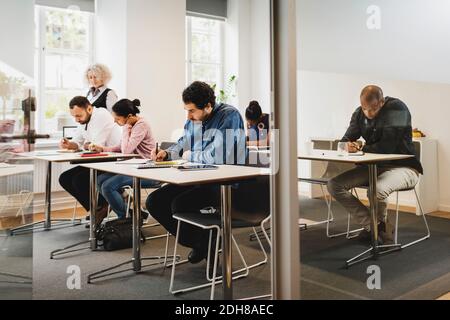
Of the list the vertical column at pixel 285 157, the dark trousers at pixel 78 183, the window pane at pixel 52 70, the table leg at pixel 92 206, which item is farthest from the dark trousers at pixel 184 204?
the window pane at pixel 52 70

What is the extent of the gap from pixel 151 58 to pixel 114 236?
2.07m

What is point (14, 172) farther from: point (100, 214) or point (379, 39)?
point (379, 39)

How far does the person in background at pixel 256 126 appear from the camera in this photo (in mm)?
2105

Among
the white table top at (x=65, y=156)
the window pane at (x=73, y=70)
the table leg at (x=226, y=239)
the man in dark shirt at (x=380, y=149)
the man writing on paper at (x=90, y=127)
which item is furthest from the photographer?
the window pane at (x=73, y=70)

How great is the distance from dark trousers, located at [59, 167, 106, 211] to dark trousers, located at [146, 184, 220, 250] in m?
0.82

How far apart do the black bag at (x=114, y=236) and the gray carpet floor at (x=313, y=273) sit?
0.43m

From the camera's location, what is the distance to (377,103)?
2.21m

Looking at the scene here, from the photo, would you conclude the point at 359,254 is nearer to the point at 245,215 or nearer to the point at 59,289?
the point at 245,215

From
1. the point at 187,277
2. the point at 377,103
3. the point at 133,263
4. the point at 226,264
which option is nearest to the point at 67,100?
the point at 133,263

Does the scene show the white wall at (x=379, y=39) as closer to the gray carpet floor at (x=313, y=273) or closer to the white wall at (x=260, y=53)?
the white wall at (x=260, y=53)

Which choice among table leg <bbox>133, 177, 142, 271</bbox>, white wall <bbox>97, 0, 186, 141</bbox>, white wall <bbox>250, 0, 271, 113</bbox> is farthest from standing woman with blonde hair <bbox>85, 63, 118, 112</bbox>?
white wall <bbox>250, 0, 271, 113</bbox>

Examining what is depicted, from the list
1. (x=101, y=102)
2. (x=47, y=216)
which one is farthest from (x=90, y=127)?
(x=47, y=216)

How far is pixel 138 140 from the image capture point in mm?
3494

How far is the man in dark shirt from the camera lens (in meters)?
2.17
